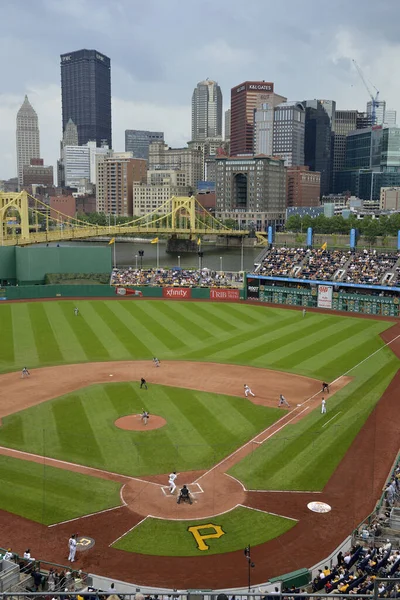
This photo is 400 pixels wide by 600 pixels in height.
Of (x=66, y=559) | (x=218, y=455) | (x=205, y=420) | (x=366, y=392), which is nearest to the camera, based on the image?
(x=66, y=559)

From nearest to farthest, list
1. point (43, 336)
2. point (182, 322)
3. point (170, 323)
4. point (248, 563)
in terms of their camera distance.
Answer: point (248, 563), point (43, 336), point (170, 323), point (182, 322)

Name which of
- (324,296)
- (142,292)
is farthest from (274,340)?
(142,292)

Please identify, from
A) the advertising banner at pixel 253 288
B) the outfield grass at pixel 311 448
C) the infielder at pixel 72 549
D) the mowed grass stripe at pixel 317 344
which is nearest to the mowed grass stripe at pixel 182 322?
the mowed grass stripe at pixel 317 344

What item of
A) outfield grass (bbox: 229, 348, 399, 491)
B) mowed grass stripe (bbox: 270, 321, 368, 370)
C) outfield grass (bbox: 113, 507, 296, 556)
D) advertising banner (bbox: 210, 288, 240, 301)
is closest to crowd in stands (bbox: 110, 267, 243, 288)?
advertising banner (bbox: 210, 288, 240, 301)

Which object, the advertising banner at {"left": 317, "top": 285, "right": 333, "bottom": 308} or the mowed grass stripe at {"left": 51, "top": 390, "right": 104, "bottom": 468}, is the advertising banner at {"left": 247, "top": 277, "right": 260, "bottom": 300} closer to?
the advertising banner at {"left": 317, "top": 285, "right": 333, "bottom": 308}

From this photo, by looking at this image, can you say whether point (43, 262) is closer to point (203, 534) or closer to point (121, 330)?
point (121, 330)

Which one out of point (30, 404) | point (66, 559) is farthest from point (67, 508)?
point (30, 404)

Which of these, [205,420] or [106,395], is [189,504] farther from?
[106,395]
